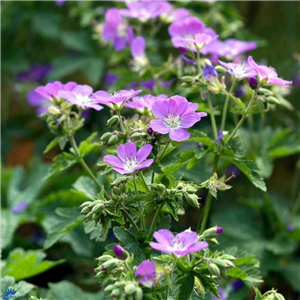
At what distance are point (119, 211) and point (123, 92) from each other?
0.94 feet

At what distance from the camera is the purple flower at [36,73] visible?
3.31m

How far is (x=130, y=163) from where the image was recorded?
4.14ft

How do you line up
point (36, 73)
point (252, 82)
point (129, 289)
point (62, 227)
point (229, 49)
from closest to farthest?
point (129, 289) < point (252, 82) < point (62, 227) < point (229, 49) < point (36, 73)

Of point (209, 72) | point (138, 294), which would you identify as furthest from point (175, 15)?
point (138, 294)

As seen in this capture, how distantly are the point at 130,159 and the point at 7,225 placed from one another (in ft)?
3.66

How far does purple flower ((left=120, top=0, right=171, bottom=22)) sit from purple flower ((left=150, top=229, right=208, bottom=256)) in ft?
4.04

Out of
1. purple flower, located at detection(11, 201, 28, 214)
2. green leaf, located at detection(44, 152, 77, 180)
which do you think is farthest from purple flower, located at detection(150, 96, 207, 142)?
purple flower, located at detection(11, 201, 28, 214)

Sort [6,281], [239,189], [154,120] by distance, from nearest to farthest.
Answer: [154,120] < [6,281] < [239,189]

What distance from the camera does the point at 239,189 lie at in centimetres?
306

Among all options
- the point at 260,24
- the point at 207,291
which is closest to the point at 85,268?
the point at 207,291

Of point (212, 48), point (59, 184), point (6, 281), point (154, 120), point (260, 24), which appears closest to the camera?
point (154, 120)

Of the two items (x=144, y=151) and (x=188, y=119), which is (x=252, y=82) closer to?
(x=188, y=119)

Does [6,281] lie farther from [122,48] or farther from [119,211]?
[122,48]

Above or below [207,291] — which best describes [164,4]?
above
